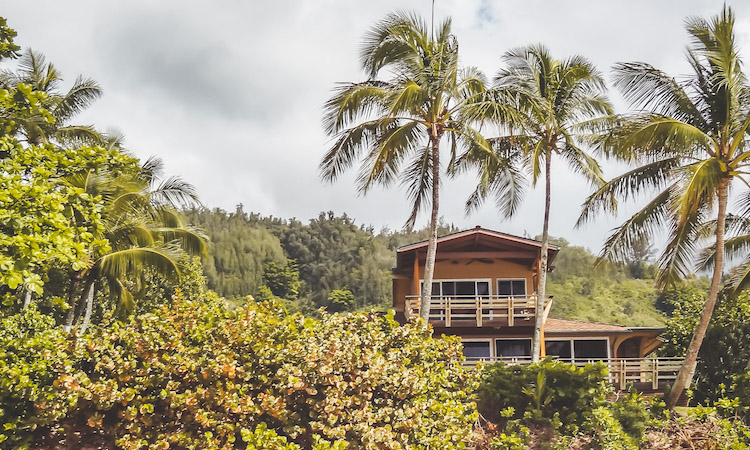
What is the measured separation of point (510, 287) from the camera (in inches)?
924

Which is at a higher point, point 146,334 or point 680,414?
point 146,334

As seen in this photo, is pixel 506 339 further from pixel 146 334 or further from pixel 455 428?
pixel 146 334

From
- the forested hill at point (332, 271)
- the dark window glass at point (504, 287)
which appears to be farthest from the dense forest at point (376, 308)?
the forested hill at point (332, 271)

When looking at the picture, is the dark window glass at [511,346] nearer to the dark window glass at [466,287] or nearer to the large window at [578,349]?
the large window at [578,349]

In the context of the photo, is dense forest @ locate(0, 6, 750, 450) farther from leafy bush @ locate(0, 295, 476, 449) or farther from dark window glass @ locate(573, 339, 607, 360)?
dark window glass @ locate(573, 339, 607, 360)

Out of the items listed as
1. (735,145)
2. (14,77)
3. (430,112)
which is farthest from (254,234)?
(735,145)

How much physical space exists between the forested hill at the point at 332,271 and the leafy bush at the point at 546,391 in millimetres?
45270

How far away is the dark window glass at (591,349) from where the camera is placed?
23109 mm

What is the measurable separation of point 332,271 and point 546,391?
60929 millimetres

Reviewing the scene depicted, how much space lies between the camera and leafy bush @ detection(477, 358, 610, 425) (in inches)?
494

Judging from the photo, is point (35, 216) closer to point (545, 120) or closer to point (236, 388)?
point (236, 388)

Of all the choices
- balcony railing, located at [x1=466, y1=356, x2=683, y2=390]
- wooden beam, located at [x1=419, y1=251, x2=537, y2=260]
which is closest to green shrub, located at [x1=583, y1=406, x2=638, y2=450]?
balcony railing, located at [x1=466, y1=356, x2=683, y2=390]

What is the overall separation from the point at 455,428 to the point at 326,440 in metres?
2.18

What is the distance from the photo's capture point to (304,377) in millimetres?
10156
